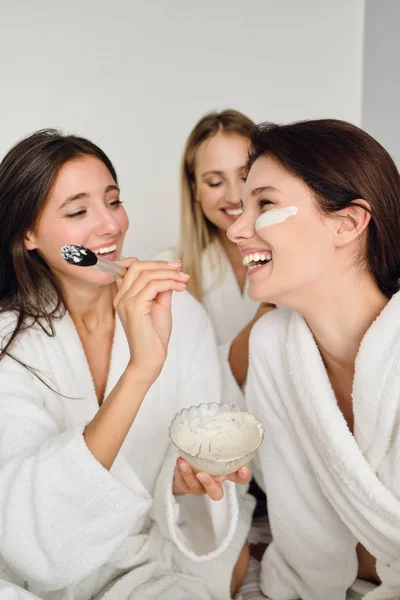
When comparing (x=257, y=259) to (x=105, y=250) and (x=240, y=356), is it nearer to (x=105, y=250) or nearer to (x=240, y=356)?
(x=105, y=250)

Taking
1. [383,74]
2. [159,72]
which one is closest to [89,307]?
[159,72]

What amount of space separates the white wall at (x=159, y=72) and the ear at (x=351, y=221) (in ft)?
3.91

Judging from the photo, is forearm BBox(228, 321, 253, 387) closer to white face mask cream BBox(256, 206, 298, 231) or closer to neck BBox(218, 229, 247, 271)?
neck BBox(218, 229, 247, 271)

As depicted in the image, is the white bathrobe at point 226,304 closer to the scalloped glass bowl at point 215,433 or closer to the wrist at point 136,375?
the scalloped glass bowl at point 215,433

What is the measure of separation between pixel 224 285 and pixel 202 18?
Answer: 0.98 m

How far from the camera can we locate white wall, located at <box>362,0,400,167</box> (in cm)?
193

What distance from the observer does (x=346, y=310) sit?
1173mm

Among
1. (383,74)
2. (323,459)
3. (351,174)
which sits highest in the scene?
(383,74)

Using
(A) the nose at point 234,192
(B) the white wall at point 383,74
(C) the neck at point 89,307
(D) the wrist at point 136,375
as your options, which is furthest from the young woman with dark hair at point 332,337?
(B) the white wall at point 383,74

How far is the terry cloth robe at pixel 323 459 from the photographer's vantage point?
1091 mm

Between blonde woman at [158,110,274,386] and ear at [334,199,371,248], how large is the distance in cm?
73

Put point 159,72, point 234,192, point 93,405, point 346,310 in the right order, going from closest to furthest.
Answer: point 346,310 < point 93,405 < point 234,192 < point 159,72

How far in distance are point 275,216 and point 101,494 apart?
2.00ft

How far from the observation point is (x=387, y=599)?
1.09m
